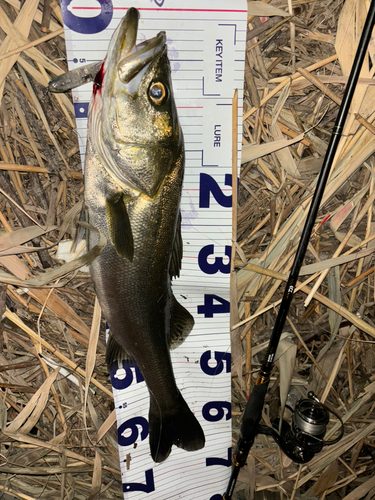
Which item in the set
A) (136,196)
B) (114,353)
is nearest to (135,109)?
(136,196)

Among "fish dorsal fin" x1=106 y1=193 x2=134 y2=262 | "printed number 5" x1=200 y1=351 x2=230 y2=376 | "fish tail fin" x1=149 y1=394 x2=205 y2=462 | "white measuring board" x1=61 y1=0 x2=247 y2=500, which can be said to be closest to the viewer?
"fish dorsal fin" x1=106 y1=193 x2=134 y2=262

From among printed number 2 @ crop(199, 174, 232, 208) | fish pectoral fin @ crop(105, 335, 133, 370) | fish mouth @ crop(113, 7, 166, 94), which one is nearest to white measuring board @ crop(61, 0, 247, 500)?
printed number 2 @ crop(199, 174, 232, 208)

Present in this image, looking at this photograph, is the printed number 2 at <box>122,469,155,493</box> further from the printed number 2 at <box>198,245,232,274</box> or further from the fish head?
the fish head

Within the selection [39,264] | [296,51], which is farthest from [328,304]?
[39,264]

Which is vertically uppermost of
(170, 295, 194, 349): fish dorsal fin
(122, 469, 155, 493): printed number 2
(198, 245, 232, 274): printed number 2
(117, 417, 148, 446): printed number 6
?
(198, 245, 232, 274): printed number 2

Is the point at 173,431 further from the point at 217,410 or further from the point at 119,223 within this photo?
the point at 119,223

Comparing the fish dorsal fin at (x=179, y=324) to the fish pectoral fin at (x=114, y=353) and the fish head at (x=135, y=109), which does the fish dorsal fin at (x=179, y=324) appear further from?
the fish head at (x=135, y=109)
